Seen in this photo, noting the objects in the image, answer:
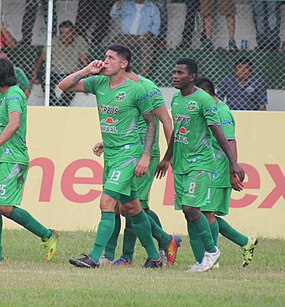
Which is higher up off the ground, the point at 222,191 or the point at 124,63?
the point at 124,63

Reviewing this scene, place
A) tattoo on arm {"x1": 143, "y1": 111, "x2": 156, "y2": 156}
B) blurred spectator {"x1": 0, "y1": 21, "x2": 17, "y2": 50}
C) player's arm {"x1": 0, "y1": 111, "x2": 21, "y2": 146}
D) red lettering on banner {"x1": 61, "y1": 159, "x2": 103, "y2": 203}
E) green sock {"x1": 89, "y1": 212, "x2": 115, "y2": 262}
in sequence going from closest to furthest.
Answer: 1. green sock {"x1": 89, "y1": 212, "x2": 115, "y2": 262}
2. tattoo on arm {"x1": 143, "y1": 111, "x2": 156, "y2": 156}
3. player's arm {"x1": 0, "y1": 111, "x2": 21, "y2": 146}
4. red lettering on banner {"x1": 61, "y1": 159, "x2": 103, "y2": 203}
5. blurred spectator {"x1": 0, "y1": 21, "x2": 17, "y2": 50}

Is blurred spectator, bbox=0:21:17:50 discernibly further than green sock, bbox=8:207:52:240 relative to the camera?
Yes

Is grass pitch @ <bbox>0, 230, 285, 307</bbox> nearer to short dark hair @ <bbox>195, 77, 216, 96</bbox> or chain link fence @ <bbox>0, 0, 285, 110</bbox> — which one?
short dark hair @ <bbox>195, 77, 216, 96</bbox>

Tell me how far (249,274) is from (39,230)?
2.33 metres

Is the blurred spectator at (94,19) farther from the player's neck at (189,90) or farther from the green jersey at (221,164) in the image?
the player's neck at (189,90)

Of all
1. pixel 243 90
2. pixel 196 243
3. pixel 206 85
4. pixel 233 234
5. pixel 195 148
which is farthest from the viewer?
pixel 243 90

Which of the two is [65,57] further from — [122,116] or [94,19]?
[122,116]

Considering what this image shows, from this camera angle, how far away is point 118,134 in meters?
10.4

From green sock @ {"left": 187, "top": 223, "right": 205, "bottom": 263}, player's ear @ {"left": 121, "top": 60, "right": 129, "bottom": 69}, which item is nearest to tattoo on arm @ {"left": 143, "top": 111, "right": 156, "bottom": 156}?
player's ear @ {"left": 121, "top": 60, "right": 129, "bottom": 69}

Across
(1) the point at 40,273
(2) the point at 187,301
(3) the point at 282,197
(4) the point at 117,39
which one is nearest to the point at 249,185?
(3) the point at 282,197

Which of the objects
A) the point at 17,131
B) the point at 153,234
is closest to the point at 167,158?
the point at 153,234

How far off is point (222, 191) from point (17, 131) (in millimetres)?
2485

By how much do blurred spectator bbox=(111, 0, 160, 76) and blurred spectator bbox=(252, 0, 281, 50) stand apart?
1.56 metres

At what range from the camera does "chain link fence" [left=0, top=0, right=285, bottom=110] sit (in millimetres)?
16266
